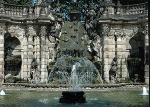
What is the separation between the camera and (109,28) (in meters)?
28.3

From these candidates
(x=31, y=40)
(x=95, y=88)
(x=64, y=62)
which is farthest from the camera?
(x=31, y=40)

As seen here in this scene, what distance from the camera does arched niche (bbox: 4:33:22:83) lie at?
90.6ft

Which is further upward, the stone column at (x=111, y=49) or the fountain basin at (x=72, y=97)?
the stone column at (x=111, y=49)

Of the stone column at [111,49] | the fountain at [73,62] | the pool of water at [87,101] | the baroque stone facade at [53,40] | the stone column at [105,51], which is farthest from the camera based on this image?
the stone column at [111,49]

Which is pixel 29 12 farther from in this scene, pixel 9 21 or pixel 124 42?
pixel 124 42

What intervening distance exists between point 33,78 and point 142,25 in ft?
36.4

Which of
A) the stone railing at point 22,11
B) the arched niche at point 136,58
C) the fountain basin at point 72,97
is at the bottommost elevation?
the fountain basin at point 72,97

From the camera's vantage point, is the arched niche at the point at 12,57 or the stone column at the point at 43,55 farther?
the arched niche at the point at 12,57

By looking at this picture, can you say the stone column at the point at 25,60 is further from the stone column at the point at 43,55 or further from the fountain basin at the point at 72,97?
the fountain basin at the point at 72,97

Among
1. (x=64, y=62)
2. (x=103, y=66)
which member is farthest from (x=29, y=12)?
(x=103, y=66)

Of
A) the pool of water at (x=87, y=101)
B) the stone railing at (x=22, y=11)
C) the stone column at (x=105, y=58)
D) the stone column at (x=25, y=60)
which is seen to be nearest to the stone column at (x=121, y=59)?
the stone column at (x=105, y=58)

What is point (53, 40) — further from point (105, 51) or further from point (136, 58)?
point (136, 58)

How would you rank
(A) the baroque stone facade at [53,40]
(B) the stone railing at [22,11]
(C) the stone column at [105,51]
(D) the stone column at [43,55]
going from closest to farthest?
(D) the stone column at [43,55] < (A) the baroque stone facade at [53,40] < (C) the stone column at [105,51] < (B) the stone railing at [22,11]

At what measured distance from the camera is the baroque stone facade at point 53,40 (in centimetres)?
2756
